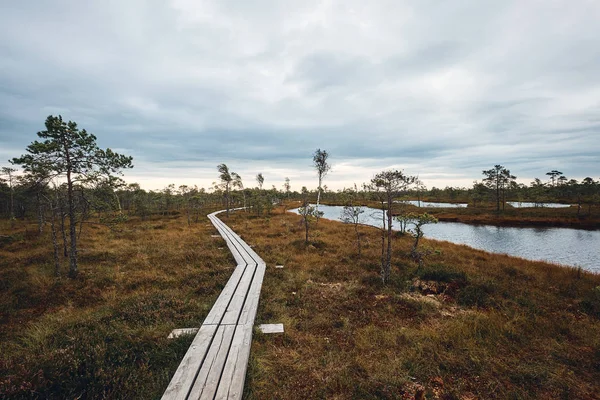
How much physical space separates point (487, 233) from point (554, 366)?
35268 mm

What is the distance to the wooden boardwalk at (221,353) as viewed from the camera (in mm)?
4481

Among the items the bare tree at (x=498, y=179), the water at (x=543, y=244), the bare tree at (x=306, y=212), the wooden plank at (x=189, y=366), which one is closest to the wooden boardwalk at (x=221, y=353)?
the wooden plank at (x=189, y=366)

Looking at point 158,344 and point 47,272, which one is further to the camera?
point 47,272

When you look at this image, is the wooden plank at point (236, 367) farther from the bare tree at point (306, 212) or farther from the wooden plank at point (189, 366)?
the bare tree at point (306, 212)

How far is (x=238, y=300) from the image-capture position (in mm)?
8578

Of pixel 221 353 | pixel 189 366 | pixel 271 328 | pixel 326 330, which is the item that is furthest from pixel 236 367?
pixel 326 330

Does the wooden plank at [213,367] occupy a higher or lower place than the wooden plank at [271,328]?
higher

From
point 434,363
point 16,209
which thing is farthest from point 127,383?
point 16,209

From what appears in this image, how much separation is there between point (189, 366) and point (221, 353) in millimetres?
725

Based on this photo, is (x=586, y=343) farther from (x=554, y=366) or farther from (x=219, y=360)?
(x=219, y=360)

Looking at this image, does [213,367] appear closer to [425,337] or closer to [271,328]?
[271,328]

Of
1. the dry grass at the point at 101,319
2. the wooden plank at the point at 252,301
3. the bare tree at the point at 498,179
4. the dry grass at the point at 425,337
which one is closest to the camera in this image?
the dry grass at the point at 101,319

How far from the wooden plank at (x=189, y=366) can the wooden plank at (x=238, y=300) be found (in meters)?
0.63

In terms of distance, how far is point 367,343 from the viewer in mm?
6586
